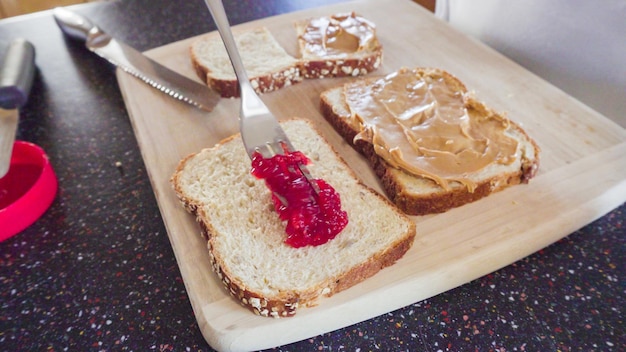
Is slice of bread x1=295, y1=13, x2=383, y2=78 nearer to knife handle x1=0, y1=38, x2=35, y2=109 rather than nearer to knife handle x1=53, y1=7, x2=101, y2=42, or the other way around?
knife handle x1=53, y1=7, x2=101, y2=42

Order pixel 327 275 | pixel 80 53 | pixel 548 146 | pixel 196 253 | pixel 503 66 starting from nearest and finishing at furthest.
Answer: pixel 327 275, pixel 196 253, pixel 548 146, pixel 503 66, pixel 80 53

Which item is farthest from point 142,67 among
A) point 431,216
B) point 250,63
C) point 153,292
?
point 431,216

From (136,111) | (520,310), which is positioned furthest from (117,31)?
(520,310)

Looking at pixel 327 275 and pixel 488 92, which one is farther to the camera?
pixel 488 92

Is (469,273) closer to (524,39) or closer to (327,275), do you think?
(327,275)

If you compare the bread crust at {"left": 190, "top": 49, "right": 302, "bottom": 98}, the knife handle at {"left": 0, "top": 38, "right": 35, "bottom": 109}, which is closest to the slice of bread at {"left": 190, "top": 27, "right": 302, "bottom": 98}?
the bread crust at {"left": 190, "top": 49, "right": 302, "bottom": 98}

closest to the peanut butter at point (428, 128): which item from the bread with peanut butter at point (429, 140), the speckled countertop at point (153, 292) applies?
the bread with peanut butter at point (429, 140)

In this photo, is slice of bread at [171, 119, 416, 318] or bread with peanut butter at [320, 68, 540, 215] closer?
slice of bread at [171, 119, 416, 318]

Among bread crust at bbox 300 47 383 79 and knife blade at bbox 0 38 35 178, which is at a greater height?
knife blade at bbox 0 38 35 178
